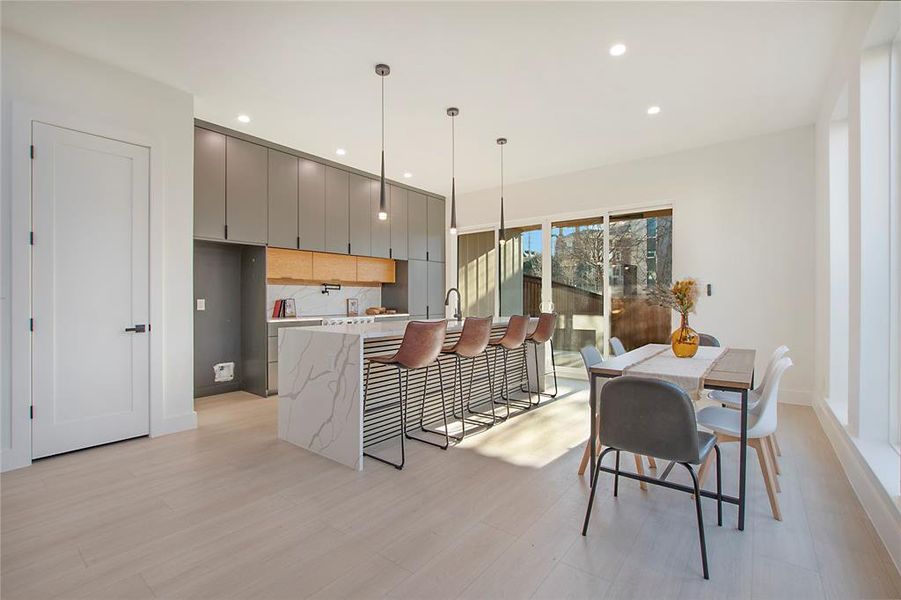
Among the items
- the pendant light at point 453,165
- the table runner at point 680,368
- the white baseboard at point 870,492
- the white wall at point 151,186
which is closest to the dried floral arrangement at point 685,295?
the table runner at point 680,368

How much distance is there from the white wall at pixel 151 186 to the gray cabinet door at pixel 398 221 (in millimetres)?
2967

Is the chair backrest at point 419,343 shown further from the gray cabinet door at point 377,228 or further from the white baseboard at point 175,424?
the gray cabinet door at point 377,228

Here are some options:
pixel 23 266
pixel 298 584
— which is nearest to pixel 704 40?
pixel 298 584

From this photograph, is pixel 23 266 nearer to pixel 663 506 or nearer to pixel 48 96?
pixel 48 96

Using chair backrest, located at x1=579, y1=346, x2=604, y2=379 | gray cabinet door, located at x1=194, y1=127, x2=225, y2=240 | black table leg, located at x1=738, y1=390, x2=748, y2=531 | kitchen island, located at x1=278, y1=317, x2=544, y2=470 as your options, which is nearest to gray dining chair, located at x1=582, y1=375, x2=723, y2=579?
black table leg, located at x1=738, y1=390, x2=748, y2=531

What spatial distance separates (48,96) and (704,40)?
4.56 meters

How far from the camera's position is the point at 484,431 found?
3.61 m

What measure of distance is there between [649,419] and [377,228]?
194 inches

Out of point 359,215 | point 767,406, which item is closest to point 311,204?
point 359,215

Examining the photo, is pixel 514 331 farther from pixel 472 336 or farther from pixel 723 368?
pixel 723 368

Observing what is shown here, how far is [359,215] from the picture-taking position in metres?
5.90

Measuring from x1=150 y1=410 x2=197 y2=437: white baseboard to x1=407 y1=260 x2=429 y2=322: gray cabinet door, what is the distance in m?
3.35

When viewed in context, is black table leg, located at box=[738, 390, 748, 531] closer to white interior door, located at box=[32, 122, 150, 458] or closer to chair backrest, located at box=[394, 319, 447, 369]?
chair backrest, located at box=[394, 319, 447, 369]

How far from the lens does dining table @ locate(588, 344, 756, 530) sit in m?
2.06
